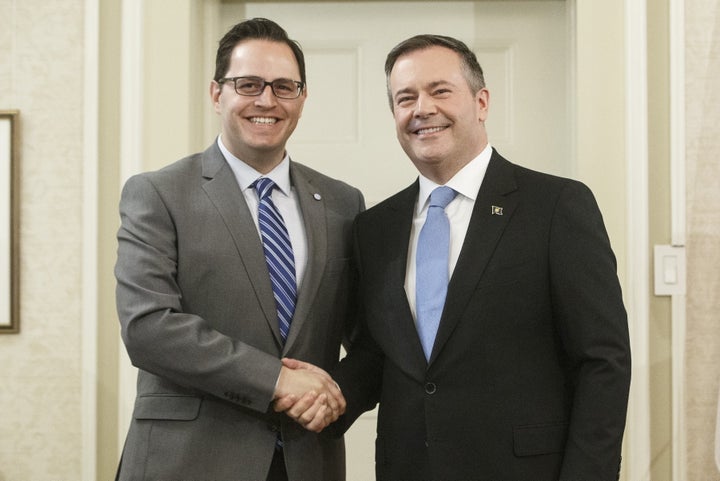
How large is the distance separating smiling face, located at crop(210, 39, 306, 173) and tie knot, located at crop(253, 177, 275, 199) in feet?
0.18

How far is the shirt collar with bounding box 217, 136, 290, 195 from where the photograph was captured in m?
1.72

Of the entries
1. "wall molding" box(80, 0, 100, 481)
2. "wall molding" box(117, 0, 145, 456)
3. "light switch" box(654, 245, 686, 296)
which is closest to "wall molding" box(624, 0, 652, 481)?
"light switch" box(654, 245, 686, 296)

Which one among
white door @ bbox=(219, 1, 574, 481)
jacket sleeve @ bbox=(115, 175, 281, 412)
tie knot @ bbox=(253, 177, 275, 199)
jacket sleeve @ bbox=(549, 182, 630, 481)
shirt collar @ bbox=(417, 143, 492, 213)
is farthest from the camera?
white door @ bbox=(219, 1, 574, 481)

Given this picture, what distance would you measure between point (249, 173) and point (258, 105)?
16 cm

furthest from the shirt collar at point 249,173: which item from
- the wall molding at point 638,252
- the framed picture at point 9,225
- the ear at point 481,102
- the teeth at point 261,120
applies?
the wall molding at point 638,252

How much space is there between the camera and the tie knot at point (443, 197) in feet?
5.28

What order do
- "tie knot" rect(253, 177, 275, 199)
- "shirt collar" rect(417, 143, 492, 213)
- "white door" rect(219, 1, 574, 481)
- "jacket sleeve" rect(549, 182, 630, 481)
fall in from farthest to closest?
"white door" rect(219, 1, 574, 481) → "tie knot" rect(253, 177, 275, 199) → "shirt collar" rect(417, 143, 492, 213) → "jacket sleeve" rect(549, 182, 630, 481)

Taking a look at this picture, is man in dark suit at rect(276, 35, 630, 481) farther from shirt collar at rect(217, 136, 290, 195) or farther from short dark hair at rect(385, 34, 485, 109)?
shirt collar at rect(217, 136, 290, 195)

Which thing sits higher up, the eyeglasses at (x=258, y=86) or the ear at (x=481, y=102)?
the eyeglasses at (x=258, y=86)

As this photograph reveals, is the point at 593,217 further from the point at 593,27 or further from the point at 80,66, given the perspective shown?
the point at 80,66

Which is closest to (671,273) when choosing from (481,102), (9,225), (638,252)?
(638,252)

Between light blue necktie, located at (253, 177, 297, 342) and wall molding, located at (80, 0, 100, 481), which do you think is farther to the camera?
wall molding, located at (80, 0, 100, 481)

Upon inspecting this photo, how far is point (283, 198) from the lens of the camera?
1761 mm

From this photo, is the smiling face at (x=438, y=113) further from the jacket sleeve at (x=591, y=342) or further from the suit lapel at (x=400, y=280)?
the jacket sleeve at (x=591, y=342)
